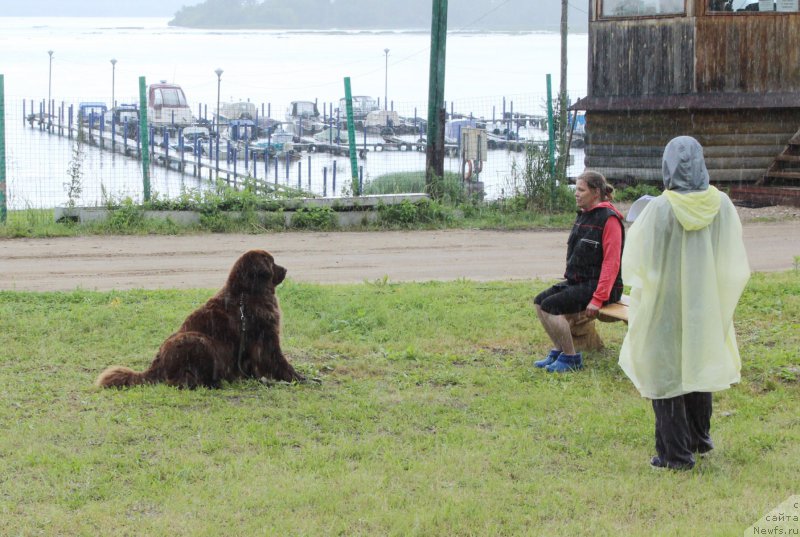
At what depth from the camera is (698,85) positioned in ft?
64.0

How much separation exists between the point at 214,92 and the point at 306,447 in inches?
3330

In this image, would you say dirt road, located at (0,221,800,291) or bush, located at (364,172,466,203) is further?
bush, located at (364,172,466,203)

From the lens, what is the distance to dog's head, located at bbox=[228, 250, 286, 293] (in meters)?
7.98

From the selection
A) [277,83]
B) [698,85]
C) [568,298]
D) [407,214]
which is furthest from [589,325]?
[277,83]

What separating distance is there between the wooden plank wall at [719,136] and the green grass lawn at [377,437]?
10.2 m

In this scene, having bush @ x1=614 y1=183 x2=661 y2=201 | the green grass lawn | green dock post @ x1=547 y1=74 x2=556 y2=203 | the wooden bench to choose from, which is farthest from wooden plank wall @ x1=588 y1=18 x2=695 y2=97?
the wooden bench

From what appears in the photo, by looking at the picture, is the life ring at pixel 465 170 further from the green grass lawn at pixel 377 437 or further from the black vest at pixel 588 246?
the black vest at pixel 588 246

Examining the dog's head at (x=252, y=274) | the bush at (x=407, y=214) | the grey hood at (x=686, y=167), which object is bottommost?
the dog's head at (x=252, y=274)

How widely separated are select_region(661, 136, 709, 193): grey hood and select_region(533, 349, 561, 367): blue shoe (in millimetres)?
2796

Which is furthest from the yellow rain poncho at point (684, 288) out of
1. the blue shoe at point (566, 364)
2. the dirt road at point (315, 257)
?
the dirt road at point (315, 257)

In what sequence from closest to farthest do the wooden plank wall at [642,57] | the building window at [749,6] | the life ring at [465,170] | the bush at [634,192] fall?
the building window at [749,6], the wooden plank wall at [642,57], the bush at [634,192], the life ring at [465,170]

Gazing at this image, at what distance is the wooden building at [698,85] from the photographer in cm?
1936

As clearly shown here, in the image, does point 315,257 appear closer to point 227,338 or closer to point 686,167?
point 227,338

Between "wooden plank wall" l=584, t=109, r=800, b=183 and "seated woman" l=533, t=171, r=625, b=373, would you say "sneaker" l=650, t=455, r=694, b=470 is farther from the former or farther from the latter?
"wooden plank wall" l=584, t=109, r=800, b=183
